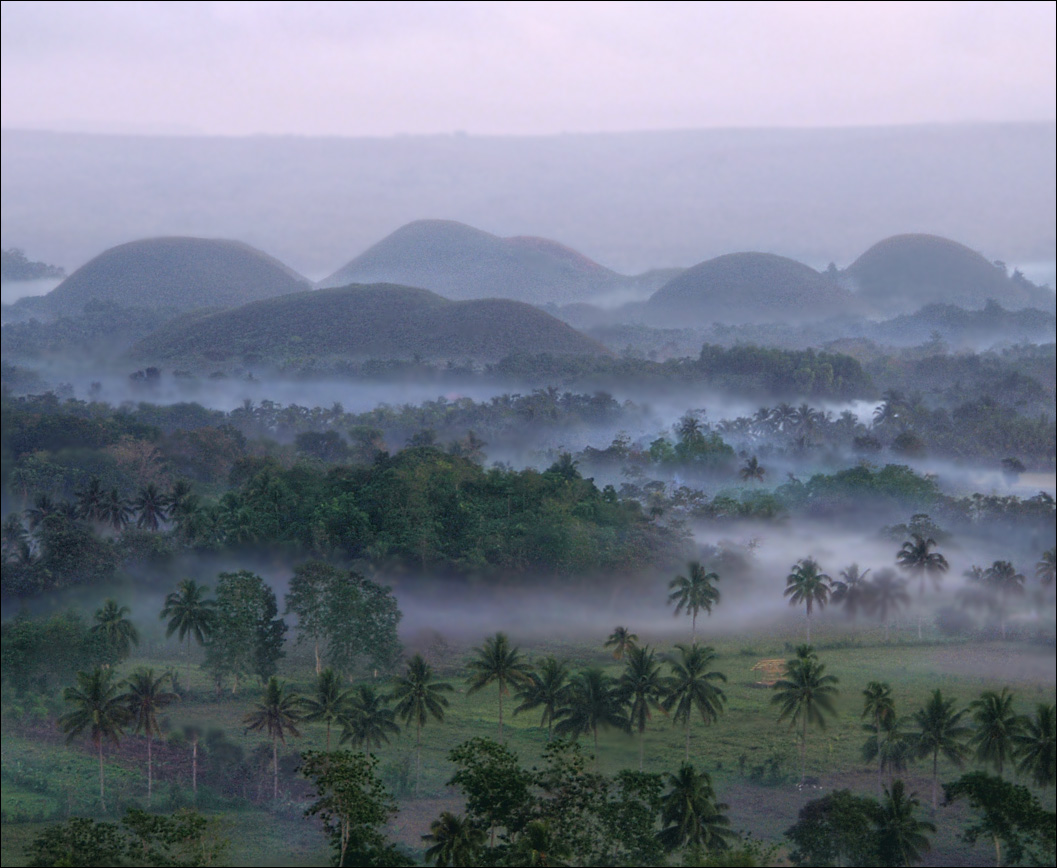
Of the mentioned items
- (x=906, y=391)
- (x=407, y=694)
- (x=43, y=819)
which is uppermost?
(x=906, y=391)

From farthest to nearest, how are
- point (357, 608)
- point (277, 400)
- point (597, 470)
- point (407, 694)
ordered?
point (277, 400) → point (597, 470) → point (357, 608) → point (407, 694)

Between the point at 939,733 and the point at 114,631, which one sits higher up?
the point at 114,631

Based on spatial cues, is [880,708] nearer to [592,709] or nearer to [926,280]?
[592,709]

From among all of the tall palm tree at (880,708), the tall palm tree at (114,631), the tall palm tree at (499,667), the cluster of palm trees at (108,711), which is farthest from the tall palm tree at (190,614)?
the tall palm tree at (880,708)

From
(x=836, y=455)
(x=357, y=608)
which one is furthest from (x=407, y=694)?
(x=836, y=455)

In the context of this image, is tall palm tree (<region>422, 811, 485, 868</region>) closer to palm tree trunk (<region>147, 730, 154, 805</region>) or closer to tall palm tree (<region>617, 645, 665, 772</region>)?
tall palm tree (<region>617, 645, 665, 772</region>)

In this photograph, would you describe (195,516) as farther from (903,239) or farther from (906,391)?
(903,239)

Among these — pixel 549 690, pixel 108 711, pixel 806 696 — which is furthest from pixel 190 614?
pixel 806 696

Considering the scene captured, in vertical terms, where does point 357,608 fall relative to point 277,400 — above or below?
below
